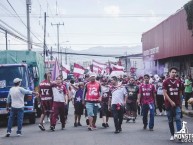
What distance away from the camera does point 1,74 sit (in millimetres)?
18906

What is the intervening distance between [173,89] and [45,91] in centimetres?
608

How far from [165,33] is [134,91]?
1915 centimetres

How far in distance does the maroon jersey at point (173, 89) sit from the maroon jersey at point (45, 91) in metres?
5.71

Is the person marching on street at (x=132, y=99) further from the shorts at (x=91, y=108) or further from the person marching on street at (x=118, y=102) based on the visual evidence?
the person marching on street at (x=118, y=102)

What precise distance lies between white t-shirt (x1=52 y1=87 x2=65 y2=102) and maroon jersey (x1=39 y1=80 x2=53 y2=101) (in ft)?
2.73

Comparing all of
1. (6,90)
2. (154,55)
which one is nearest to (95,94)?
(6,90)

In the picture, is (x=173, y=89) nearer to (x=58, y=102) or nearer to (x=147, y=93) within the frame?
(x=147, y=93)

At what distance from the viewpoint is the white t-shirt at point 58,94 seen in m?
15.6

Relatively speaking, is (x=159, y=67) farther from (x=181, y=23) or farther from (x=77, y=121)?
(x=77, y=121)

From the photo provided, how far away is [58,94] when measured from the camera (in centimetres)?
1571

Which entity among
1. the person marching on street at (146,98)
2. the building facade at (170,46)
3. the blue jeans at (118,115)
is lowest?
the blue jeans at (118,115)

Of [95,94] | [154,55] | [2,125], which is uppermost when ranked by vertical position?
[154,55]

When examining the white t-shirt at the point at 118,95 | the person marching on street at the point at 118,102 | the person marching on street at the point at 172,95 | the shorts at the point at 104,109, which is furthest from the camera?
the shorts at the point at 104,109

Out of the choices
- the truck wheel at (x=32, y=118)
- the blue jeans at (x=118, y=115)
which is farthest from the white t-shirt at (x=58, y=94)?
the truck wheel at (x=32, y=118)
